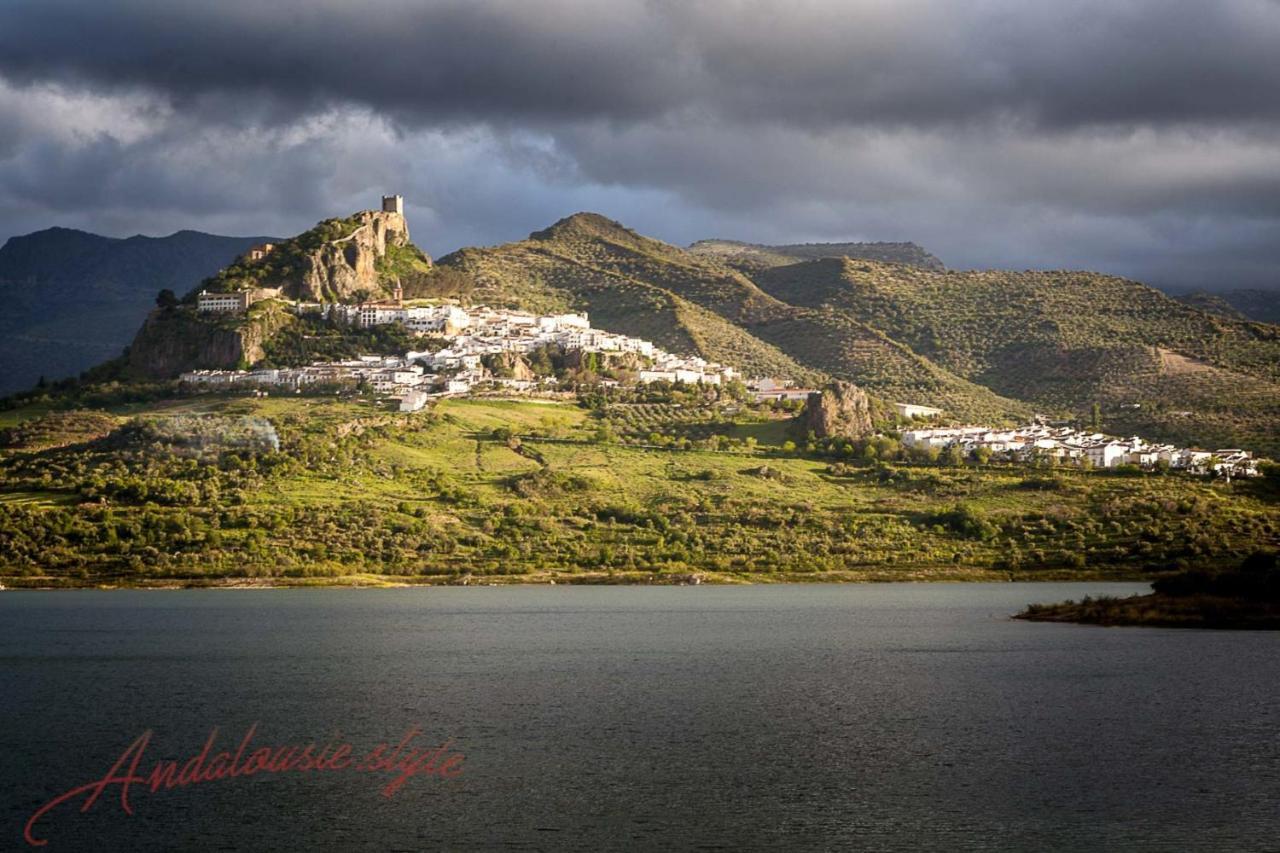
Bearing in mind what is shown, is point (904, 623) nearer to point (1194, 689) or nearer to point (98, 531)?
point (1194, 689)

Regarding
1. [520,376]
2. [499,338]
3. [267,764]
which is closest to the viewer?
[267,764]

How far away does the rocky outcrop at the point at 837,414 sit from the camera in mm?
140000

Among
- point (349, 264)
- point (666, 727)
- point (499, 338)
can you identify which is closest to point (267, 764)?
point (666, 727)

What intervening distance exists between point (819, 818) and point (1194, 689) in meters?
24.6

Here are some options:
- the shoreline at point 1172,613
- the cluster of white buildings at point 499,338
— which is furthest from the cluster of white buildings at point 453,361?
the shoreline at point 1172,613

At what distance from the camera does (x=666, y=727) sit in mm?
44938

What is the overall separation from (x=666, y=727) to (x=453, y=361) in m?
113

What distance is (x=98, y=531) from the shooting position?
333 feet

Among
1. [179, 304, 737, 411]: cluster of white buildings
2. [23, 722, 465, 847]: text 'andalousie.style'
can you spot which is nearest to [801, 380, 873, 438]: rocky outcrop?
[179, 304, 737, 411]: cluster of white buildings

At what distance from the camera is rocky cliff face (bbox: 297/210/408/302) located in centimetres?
17000

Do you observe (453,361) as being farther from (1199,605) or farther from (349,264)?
(1199,605)

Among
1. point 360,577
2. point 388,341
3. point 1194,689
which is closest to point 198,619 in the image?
point 360,577

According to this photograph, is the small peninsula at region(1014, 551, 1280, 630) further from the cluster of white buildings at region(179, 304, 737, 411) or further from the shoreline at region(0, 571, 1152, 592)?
the cluster of white buildings at region(179, 304, 737, 411)

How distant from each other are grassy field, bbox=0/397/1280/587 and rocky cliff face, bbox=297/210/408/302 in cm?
4010
